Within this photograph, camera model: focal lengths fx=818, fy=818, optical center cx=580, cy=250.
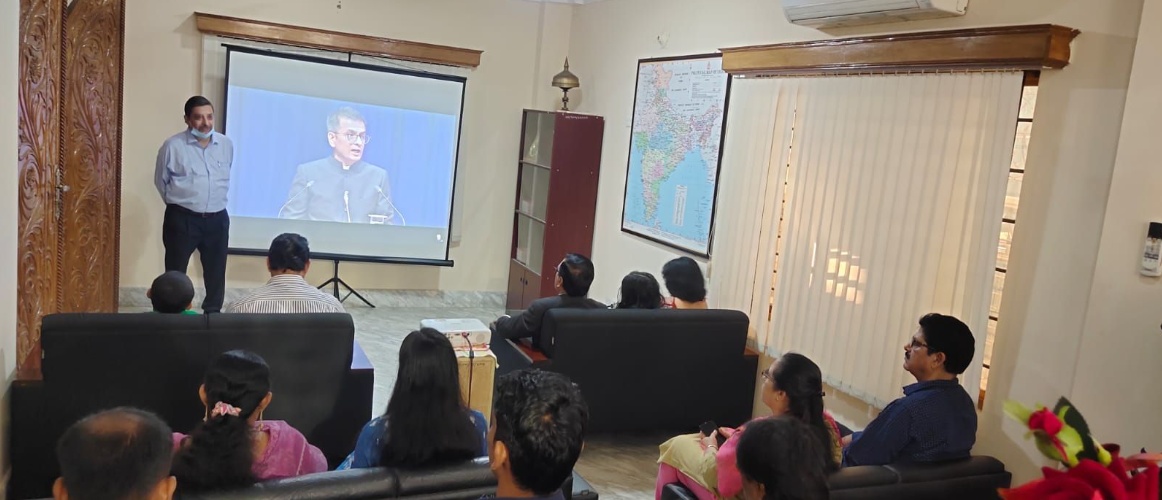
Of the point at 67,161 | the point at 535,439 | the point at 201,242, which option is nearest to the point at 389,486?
the point at 535,439

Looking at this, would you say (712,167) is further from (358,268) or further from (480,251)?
(358,268)

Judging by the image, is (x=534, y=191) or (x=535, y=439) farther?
(x=534, y=191)

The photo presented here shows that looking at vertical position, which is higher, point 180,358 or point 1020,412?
point 1020,412

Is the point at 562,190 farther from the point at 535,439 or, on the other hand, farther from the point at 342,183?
the point at 535,439

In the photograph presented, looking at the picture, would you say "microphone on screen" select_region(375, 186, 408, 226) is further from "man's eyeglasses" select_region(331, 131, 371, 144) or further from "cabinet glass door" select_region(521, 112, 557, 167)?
"cabinet glass door" select_region(521, 112, 557, 167)

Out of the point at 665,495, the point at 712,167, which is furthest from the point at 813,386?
the point at 712,167

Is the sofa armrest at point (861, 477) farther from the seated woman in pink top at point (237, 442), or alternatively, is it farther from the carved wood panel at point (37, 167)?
the carved wood panel at point (37, 167)

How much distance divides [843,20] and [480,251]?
382 centimetres

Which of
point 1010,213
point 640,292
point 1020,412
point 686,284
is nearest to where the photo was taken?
point 1020,412

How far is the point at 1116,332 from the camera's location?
2.55 m

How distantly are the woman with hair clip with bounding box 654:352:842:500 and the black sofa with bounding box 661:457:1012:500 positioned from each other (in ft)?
0.21

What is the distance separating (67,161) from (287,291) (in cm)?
185

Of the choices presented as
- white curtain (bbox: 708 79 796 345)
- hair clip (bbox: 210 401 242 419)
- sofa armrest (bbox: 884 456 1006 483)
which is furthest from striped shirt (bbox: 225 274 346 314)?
sofa armrest (bbox: 884 456 1006 483)

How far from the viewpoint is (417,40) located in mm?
6137
